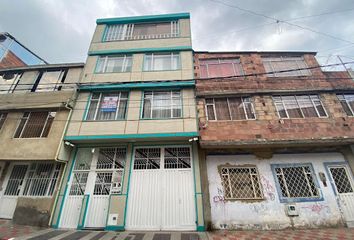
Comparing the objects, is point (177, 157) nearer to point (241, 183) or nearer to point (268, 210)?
point (241, 183)

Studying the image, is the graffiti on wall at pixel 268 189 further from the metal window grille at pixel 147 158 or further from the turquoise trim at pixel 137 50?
the turquoise trim at pixel 137 50

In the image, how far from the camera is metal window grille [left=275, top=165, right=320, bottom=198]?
24.1 ft

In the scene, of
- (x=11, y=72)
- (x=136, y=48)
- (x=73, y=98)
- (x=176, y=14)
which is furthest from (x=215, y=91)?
(x=11, y=72)

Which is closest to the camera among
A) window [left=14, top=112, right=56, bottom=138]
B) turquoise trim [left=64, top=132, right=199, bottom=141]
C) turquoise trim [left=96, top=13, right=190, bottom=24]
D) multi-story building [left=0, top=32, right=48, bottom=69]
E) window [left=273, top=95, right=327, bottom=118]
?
turquoise trim [left=64, top=132, right=199, bottom=141]

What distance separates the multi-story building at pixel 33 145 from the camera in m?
7.45

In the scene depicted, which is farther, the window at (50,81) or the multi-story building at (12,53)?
the multi-story building at (12,53)

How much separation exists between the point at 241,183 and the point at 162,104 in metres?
5.78

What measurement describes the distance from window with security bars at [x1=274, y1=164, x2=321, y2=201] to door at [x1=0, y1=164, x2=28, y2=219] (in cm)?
1325

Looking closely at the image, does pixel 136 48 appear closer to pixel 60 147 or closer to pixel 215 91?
pixel 215 91

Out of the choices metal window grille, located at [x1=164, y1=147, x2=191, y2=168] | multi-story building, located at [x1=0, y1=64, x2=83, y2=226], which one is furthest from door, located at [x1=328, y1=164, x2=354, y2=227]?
multi-story building, located at [x1=0, y1=64, x2=83, y2=226]

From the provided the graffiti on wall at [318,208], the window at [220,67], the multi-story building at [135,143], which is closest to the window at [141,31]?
the multi-story building at [135,143]

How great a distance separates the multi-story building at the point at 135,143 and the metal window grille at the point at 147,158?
50mm

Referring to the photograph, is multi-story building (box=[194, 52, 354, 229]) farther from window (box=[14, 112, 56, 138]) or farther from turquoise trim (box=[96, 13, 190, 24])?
window (box=[14, 112, 56, 138])

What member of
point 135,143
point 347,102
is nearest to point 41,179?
point 135,143
